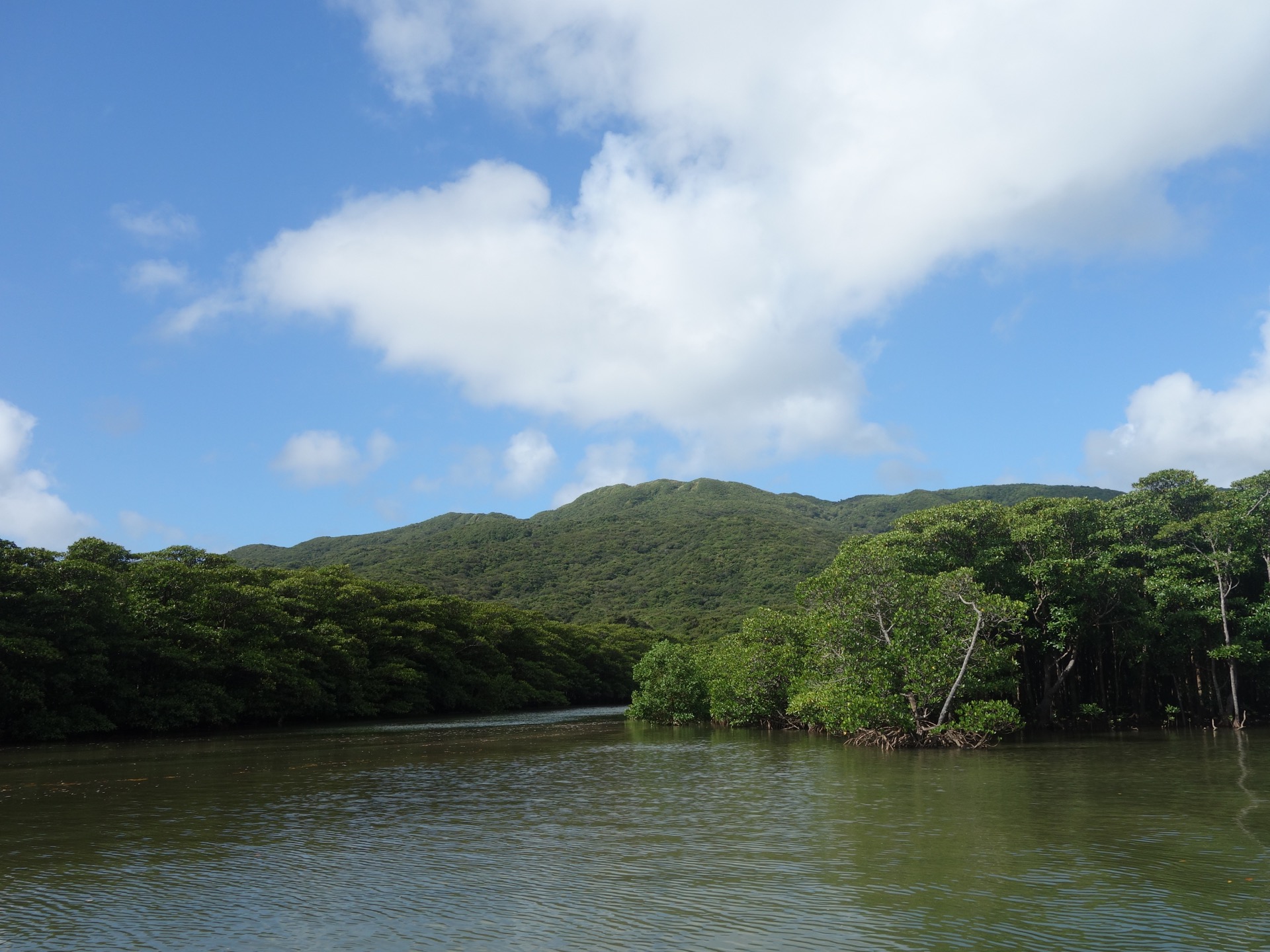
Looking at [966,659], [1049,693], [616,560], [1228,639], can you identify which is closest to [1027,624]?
[1049,693]

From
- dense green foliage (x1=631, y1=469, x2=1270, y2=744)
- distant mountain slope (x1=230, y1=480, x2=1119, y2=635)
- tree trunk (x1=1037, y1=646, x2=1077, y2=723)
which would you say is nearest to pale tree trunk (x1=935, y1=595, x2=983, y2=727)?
dense green foliage (x1=631, y1=469, x2=1270, y2=744)

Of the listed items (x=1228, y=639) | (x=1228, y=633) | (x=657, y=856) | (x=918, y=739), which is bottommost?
(x=918, y=739)

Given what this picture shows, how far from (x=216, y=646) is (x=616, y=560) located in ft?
407

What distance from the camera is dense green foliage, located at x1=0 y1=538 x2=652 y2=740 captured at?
3859 cm

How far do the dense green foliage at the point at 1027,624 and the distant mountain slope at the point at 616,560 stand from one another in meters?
68.4

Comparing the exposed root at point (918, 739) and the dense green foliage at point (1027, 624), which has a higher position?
the dense green foliage at point (1027, 624)

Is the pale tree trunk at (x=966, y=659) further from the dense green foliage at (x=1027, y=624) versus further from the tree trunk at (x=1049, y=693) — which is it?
the tree trunk at (x=1049, y=693)

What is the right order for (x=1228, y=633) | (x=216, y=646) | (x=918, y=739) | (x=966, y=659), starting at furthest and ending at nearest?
(x=216, y=646)
(x=1228, y=633)
(x=918, y=739)
(x=966, y=659)

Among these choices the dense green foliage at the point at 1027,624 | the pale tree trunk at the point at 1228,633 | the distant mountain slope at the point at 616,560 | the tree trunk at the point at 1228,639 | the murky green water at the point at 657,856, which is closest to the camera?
the murky green water at the point at 657,856

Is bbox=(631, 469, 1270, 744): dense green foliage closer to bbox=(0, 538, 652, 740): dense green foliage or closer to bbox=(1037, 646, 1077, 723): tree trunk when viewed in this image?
bbox=(1037, 646, 1077, 723): tree trunk

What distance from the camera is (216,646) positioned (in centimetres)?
4653

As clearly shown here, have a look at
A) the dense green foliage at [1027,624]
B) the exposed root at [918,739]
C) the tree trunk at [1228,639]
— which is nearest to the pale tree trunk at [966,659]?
the dense green foliage at [1027,624]

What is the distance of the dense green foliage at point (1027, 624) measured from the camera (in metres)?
31.3

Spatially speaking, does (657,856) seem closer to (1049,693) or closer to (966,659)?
(966,659)
